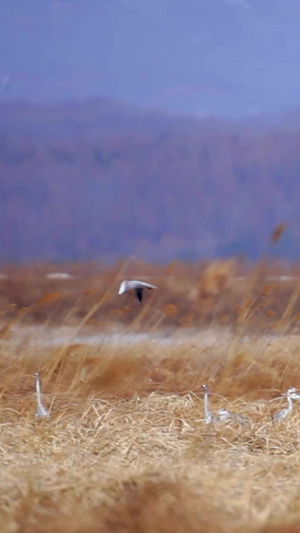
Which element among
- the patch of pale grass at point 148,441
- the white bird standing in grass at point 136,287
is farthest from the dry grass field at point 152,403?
the white bird standing in grass at point 136,287

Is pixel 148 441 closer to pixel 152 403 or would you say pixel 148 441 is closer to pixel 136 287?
pixel 152 403

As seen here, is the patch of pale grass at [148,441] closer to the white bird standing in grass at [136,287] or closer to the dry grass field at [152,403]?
the dry grass field at [152,403]

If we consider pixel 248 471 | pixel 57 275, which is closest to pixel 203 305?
pixel 57 275

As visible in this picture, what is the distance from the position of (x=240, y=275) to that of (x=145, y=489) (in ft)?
11.1

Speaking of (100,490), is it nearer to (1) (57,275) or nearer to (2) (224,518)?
(2) (224,518)

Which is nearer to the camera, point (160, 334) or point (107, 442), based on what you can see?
point (107, 442)

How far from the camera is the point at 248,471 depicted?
3.81m

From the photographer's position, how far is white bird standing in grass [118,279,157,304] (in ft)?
19.0

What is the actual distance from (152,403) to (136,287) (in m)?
0.98

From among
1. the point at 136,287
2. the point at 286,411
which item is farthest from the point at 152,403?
the point at 136,287

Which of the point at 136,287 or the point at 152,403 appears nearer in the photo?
the point at 152,403

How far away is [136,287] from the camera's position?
592 centimetres

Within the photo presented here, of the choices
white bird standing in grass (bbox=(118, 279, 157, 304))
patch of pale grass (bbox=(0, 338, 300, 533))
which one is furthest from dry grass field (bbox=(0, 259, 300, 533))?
white bird standing in grass (bbox=(118, 279, 157, 304))

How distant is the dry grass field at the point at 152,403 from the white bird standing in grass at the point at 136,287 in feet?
0.49
